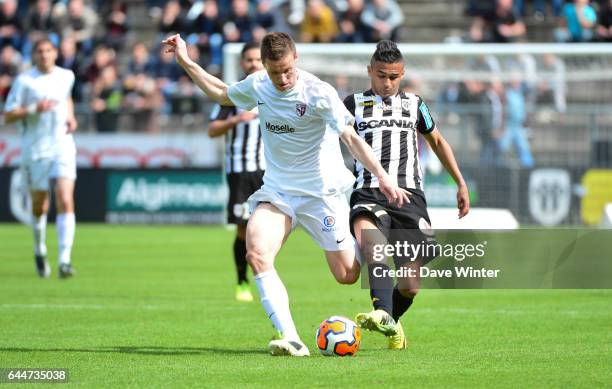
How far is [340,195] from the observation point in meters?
8.58

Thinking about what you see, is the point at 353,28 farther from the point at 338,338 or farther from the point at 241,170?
the point at 338,338

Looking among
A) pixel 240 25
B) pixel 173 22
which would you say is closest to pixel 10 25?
pixel 173 22

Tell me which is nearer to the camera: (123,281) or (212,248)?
(123,281)

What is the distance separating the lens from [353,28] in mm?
26500

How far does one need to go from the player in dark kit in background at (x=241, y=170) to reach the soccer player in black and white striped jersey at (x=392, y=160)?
3.66 m

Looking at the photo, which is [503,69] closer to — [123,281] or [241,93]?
[123,281]

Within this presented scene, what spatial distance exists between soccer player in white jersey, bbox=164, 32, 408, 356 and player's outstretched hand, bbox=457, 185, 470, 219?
78 centimetres

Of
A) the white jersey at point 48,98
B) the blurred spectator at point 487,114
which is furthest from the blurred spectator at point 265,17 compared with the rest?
the white jersey at point 48,98

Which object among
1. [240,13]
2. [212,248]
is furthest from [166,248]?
[240,13]

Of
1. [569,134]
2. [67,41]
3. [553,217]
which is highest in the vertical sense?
[67,41]

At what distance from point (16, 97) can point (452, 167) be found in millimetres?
7473

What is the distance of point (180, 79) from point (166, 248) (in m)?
8.29

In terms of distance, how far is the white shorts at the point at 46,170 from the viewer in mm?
14484

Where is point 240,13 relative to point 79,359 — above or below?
above
